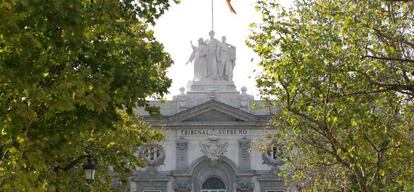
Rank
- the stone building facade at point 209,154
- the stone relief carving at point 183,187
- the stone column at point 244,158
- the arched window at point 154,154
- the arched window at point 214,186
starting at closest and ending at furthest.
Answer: the stone relief carving at point 183,187 < the stone building facade at point 209,154 < the arched window at point 154,154 < the arched window at point 214,186 < the stone column at point 244,158

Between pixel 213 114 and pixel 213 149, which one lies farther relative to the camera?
pixel 213 114

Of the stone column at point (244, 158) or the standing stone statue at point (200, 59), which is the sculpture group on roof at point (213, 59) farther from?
the stone column at point (244, 158)

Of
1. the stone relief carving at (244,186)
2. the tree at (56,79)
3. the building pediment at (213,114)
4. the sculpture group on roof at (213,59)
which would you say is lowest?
the tree at (56,79)

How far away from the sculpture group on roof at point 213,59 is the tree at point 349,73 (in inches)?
1356

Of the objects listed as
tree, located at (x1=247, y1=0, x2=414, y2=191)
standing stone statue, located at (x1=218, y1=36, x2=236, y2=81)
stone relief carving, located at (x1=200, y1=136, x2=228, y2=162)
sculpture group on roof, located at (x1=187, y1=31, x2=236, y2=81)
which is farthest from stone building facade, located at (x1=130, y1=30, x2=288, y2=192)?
tree, located at (x1=247, y1=0, x2=414, y2=191)

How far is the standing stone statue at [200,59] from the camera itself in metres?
58.0

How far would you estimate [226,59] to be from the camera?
58219 mm

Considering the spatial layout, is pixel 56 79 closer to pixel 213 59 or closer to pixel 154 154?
pixel 154 154

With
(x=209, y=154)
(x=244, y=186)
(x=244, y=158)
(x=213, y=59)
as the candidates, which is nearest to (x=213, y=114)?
(x=209, y=154)

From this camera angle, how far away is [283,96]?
21.9 meters

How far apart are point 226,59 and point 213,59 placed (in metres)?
0.83

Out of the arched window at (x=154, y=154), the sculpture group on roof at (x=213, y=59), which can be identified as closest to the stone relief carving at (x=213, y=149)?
the arched window at (x=154, y=154)

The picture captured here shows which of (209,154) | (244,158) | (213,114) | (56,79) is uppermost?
(213,114)

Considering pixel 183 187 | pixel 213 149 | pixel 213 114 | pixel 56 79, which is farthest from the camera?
pixel 213 114
